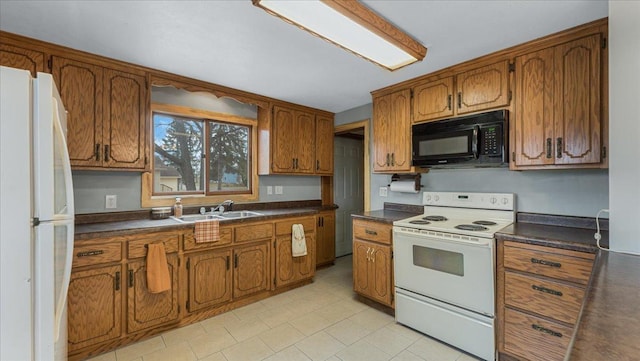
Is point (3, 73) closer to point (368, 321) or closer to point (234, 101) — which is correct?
point (234, 101)

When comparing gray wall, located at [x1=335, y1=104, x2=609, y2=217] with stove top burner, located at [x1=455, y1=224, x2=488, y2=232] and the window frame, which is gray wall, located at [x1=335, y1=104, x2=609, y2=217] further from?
the window frame

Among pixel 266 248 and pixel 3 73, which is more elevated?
pixel 3 73

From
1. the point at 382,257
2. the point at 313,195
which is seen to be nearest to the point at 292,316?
the point at 382,257

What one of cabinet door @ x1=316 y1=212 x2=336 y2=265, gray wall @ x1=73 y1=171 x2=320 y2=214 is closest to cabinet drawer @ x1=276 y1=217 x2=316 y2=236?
cabinet door @ x1=316 y1=212 x2=336 y2=265

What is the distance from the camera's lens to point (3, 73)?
3.01 feet

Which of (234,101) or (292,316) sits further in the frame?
(234,101)

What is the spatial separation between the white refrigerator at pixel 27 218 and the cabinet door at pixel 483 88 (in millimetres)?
2732

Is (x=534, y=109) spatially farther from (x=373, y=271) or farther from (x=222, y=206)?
(x=222, y=206)

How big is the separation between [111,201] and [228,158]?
1265 mm

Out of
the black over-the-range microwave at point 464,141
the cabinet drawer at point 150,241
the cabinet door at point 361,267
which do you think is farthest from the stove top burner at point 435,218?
the cabinet drawer at point 150,241

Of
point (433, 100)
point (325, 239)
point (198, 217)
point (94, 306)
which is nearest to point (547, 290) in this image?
point (433, 100)

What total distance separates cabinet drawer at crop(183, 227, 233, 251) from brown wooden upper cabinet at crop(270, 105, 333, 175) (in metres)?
1.03

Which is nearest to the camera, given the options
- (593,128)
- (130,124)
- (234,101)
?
(593,128)

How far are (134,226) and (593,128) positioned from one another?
3440 mm
